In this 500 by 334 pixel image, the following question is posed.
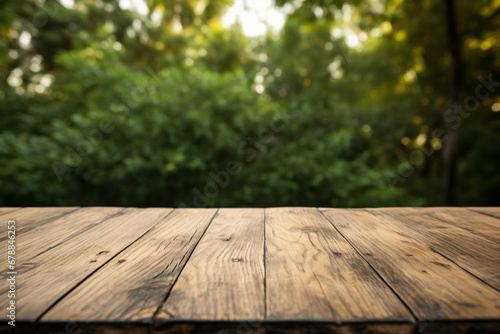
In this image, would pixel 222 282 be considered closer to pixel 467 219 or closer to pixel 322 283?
pixel 322 283

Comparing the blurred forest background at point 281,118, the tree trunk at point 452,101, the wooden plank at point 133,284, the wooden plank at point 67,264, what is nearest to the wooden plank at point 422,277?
the wooden plank at point 133,284

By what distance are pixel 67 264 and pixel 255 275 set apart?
23.6 inches

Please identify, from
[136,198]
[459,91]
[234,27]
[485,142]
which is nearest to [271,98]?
[234,27]

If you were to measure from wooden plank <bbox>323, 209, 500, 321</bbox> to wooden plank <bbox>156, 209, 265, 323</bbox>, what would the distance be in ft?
1.22

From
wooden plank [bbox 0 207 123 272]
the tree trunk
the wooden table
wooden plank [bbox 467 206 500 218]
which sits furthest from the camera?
the tree trunk

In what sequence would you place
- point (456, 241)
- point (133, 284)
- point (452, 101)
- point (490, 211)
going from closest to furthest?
point (133, 284), point (456, 241), point (490, 211), point (452, 101)

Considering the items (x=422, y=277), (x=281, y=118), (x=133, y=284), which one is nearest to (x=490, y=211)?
(x=422, y=277)

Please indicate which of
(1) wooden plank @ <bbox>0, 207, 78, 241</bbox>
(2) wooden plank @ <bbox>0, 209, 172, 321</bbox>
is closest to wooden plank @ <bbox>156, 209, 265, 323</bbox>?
(2) wooden plank @ <bbox>0, 209, 172, 321</bbox>

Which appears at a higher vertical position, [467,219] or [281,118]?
[281,118]

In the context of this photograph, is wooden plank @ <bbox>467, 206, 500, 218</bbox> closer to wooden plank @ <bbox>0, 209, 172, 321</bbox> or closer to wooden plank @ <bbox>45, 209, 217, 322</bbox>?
wooden plank @ <bbox>45, 209, 217, 322</bbox>

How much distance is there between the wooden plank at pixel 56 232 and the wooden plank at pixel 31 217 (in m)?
0.04

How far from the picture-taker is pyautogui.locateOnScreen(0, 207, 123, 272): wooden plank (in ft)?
3.31

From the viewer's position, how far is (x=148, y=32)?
33.9ft

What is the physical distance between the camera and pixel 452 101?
4652mm
